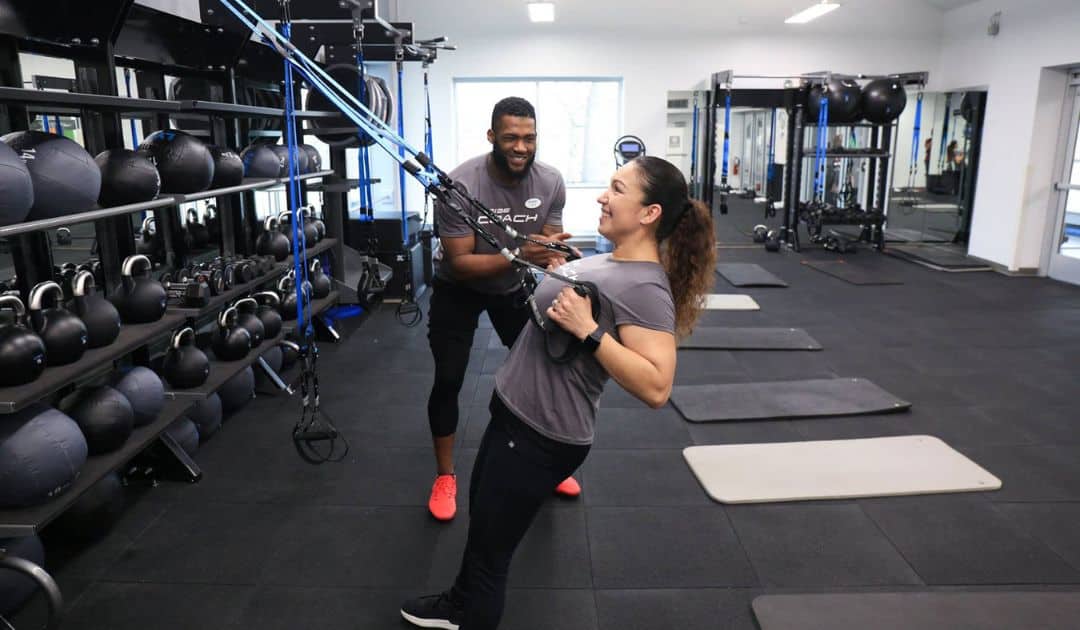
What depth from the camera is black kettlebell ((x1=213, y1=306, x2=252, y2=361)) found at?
10.00ft

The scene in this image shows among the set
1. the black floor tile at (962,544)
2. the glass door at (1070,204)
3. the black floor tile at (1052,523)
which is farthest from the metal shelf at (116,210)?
the glass door at (1070,204)

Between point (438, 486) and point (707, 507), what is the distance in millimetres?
904

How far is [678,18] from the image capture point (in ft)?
26.7

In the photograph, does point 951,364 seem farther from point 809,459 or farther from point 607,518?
point 607,518

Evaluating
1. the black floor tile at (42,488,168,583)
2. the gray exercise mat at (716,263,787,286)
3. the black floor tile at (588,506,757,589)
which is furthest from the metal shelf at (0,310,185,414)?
the gray exercise mat at (716,263,787,286)

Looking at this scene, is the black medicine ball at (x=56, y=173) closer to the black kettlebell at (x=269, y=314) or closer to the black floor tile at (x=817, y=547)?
the black kettlebell at (x=269, y=314)

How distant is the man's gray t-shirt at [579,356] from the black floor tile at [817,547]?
41.8 inches

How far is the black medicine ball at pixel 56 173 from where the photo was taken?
76.4 inches

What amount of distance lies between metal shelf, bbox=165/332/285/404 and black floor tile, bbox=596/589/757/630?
167cm

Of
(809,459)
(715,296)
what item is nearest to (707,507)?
(809,459)

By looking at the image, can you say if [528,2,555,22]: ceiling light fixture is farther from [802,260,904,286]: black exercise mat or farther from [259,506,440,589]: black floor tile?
[259,506,440,589]: black floor tile

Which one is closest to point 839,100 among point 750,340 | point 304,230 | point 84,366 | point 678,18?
point 678,18

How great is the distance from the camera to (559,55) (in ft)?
27.0

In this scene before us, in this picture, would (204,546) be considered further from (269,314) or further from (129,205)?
(269,314)
